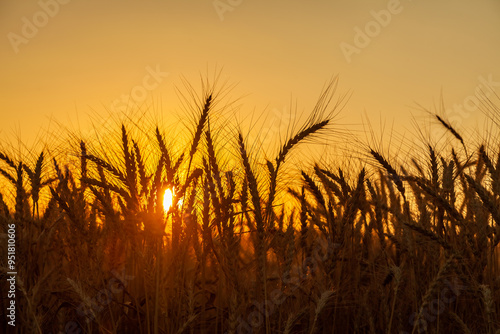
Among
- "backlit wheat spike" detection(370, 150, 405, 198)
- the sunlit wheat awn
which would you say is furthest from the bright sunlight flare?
"backlit wheat spike" detection(370, 150, 405, 198)

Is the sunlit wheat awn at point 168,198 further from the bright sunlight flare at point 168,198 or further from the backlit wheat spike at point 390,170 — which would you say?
the backlit wheat spike at point 390,170

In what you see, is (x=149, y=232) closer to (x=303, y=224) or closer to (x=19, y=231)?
(x=19, y=231)

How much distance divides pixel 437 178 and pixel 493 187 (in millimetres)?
505

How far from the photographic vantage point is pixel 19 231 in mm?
2277

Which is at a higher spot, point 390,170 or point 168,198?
point 390,170

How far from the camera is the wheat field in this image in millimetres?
2104

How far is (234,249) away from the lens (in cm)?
212

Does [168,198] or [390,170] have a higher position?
[390,170]

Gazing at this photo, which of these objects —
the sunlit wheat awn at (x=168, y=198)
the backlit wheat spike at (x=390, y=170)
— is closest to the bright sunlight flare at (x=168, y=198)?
the sunlit wheat awn at (x=168, y=198)

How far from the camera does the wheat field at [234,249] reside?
2.10 m

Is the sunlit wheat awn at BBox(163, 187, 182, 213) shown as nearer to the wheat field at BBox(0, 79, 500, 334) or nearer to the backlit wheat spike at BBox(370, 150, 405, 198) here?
the wheat field at BBox(0, 79, 500, 334)

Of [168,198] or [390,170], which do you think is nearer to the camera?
[168,198]

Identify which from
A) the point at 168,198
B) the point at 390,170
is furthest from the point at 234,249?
the point at 390,170

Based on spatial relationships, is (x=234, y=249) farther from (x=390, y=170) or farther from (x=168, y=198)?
(x=390, y=170)
